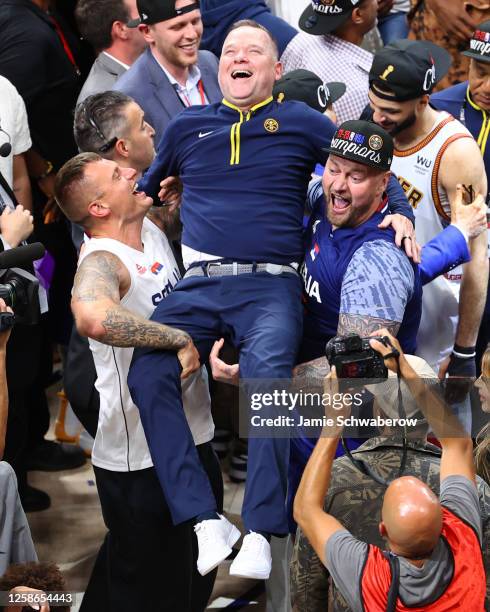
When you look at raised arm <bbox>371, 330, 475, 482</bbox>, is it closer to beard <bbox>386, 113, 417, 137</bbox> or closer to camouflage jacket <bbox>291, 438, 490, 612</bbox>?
camouflage jacket <bbox>291, 438, 490, 612</bbox>

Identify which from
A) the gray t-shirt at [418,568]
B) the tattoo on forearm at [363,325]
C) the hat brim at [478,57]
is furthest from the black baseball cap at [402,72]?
the gray t-shirt at [418,568]

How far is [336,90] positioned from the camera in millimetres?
5305

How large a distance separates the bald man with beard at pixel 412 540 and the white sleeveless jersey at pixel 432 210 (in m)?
1.56

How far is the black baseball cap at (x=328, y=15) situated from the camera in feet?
18.4

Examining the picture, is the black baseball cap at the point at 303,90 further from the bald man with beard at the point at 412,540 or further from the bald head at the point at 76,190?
the bald man with beard at the point at 412,540

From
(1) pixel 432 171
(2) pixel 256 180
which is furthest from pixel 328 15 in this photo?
(2) pixel 256 180

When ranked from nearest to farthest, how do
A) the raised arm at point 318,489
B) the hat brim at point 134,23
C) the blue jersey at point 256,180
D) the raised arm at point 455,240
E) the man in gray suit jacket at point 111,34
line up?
the raised arm at point 318,489 → the blue jersey at point 256,180 → the raised arm at point 455,240 → the hat brim at point 134,23 → the man in gray suit jacket at point 111,34

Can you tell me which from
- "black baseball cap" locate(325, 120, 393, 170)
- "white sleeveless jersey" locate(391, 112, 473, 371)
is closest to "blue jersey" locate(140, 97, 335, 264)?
"black baseball cap" locate(325, 120, 393, 170)

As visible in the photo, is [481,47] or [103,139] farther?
[481,47]

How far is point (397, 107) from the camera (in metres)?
4.94

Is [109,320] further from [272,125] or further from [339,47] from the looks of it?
[339,47]

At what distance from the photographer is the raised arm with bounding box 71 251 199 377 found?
402cm

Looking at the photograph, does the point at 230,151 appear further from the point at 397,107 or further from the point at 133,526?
the point at 133,526

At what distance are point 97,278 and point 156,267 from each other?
1.46 ft
